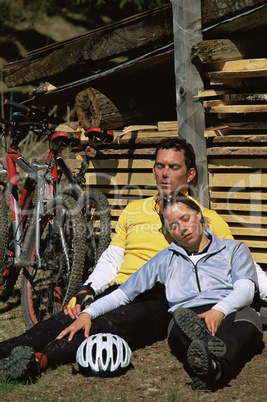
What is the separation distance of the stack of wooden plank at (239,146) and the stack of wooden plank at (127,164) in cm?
58

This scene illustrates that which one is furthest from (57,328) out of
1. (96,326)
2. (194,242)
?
(194,242)

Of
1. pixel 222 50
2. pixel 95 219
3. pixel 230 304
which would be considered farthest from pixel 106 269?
pixel 222 50

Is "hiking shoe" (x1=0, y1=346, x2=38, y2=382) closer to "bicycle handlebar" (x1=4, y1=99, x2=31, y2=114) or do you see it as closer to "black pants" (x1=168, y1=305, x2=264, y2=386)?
"black pants" (x1=168, y1=305, x2=264, y2=386)

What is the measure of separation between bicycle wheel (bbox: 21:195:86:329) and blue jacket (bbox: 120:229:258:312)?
106 centimetres

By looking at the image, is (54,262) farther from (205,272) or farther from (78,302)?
(205,272)

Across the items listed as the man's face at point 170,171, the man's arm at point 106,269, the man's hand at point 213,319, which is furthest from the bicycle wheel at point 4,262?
the man's hand at point 213,319

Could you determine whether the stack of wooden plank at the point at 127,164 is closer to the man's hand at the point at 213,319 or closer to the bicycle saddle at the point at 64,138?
the bicycle saddle at the point at 64,138

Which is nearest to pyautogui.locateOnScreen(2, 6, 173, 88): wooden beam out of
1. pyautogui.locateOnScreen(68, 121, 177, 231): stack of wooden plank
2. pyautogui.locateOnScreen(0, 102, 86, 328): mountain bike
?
pyautogui.locateOnScreen(0, 102, 86, 328): mountain bike

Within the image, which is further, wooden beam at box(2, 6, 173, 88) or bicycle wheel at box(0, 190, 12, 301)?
bicycle wheel at box(0, 190, 12, 301)

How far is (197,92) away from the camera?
18.1 ft

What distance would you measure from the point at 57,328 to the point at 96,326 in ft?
1.07

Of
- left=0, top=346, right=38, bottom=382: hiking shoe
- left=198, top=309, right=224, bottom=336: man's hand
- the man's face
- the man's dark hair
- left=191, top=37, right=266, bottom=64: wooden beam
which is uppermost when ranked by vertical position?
left=191, top=37, right=266, bottom=64: wooden beam

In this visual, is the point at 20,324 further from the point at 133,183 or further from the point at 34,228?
the point at 133,183

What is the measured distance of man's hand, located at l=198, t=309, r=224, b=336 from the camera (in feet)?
12.6
